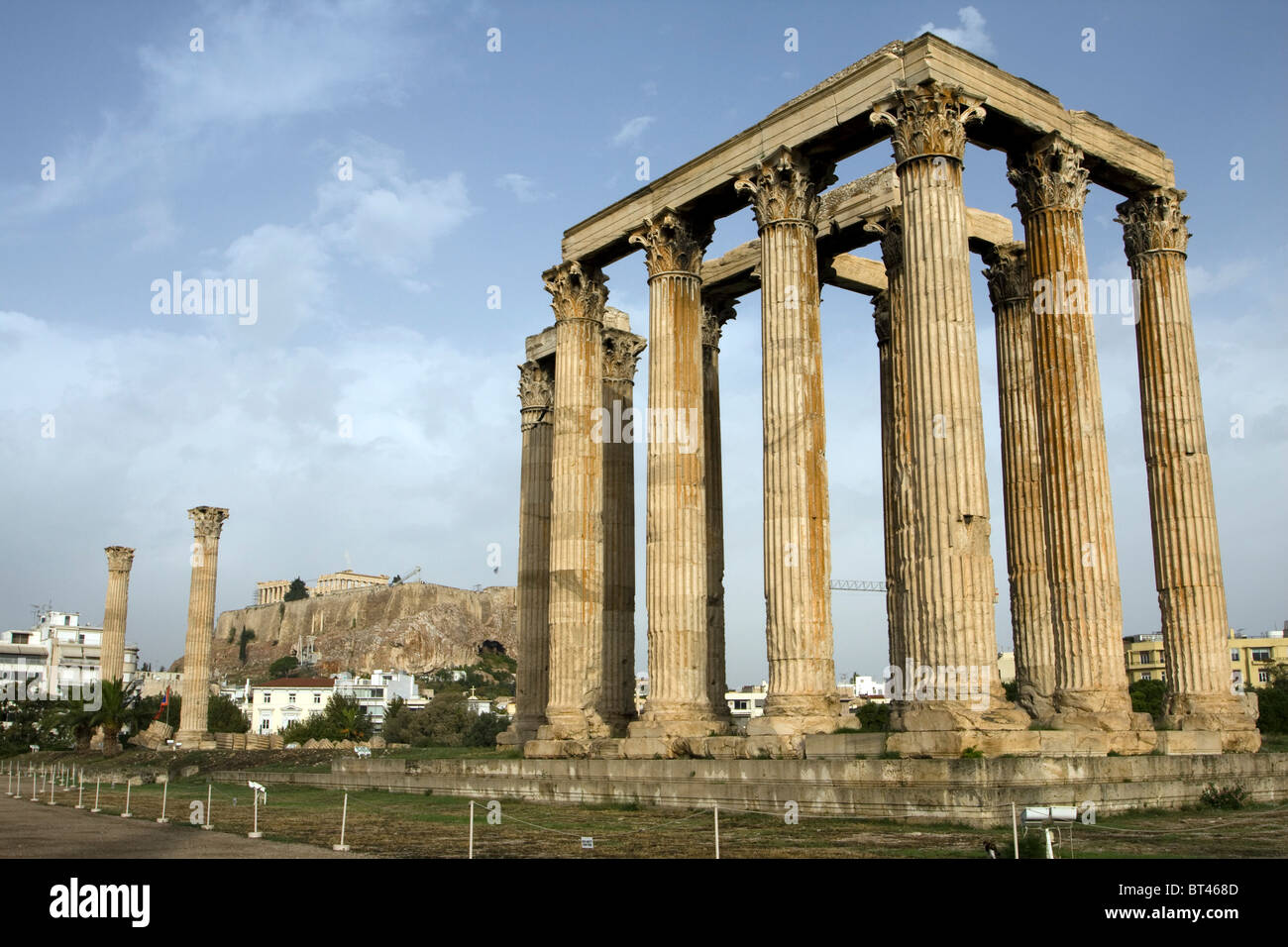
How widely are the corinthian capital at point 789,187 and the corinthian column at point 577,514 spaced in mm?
7946

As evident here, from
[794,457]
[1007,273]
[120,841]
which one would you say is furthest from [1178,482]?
[120,841]

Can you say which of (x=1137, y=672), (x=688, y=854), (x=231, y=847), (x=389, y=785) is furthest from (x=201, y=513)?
(x=1137, y=672)

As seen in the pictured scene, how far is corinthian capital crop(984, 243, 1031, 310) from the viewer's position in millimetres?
30319

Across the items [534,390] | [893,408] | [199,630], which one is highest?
[534,390]

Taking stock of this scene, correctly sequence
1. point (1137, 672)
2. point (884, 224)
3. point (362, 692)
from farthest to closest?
1. point (362, 692)
2. point (1137, 672)
3. point (884, 224)

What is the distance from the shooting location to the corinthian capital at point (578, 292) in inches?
1313

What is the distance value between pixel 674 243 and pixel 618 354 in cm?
735

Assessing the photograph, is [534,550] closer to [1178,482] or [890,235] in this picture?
[890,235]

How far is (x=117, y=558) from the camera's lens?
250ft

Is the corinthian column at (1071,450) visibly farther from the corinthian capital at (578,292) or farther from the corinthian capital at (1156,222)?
the corinthian capital at (578,292)

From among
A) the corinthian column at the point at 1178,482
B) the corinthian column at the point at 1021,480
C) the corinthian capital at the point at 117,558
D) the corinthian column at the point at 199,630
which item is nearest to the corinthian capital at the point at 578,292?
the corinthian column at the point at 1021,480
